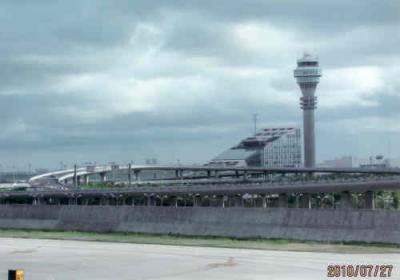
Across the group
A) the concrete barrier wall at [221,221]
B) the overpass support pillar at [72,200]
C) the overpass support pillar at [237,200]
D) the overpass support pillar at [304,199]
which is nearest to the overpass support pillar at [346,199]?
the overpass support pillar at [304,199]

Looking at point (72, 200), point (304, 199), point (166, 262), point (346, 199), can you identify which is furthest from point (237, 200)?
point (166, 262)

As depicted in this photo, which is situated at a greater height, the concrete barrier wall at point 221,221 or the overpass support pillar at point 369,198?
the overpass support pillar at point 369,198

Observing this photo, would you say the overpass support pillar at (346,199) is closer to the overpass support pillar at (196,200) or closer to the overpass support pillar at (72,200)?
the overpass support pillar at (196,200)

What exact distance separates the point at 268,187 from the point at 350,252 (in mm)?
66656

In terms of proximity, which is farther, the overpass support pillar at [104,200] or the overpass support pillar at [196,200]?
the overpass support pillar at [104,200]

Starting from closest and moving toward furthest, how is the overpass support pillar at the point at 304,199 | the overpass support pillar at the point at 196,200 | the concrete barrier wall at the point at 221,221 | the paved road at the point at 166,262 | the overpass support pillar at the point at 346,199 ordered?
the paved road at the point at 166,262
the concrete barrier wall at the point at 221,221
the overpass support pillar at the point at 346,199
the overpass support pillar at the point at 304,199
the overpass support pillar at the point at 196,200

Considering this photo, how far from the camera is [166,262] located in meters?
59.8

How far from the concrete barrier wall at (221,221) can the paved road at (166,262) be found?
17771mm

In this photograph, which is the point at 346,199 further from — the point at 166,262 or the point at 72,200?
the point at 166,262

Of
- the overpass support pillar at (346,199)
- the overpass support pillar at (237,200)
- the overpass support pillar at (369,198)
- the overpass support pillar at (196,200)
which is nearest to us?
the overpass support pillar at (369,198)

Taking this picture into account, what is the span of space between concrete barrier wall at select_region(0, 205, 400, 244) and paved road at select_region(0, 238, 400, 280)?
1777cm

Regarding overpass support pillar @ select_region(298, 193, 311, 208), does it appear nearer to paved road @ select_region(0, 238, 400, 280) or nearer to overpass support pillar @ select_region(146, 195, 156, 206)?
overpass support pillar @ select_region(146, 195, 156, 206)

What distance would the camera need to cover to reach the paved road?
51.6 meters

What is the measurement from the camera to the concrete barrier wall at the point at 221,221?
85062 mm
